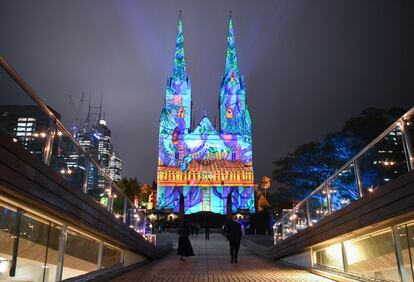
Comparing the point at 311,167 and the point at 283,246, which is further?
the point at 311,167

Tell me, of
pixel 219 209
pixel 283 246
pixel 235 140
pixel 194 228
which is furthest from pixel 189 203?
pixel 283 246

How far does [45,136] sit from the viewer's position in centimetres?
522

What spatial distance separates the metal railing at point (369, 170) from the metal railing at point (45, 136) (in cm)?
478

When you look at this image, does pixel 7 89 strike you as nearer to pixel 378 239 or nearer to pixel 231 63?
pixel 378 239

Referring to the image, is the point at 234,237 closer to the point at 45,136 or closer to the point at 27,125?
the point at 45,136

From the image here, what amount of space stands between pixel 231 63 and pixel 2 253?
60.6 m

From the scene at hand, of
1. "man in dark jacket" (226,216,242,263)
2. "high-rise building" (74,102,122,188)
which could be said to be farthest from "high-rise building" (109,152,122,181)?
"man in dark jacket" (226,216,242,263)

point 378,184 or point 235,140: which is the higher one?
point 235,140

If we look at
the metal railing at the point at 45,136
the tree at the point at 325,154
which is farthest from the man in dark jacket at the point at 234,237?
the tree at the point at 325,154

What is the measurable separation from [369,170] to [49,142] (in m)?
5.03

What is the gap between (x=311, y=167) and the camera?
3656cm

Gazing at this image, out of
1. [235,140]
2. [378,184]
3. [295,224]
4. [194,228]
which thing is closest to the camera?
[378,184]

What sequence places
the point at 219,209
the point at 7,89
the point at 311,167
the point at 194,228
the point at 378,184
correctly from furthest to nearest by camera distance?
the point at 219,209, the point at 311,167, the point at 194,228, the point at 378,184, the point at 7,89

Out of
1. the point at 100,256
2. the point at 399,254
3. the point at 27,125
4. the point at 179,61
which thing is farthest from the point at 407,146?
the point at 179,61
